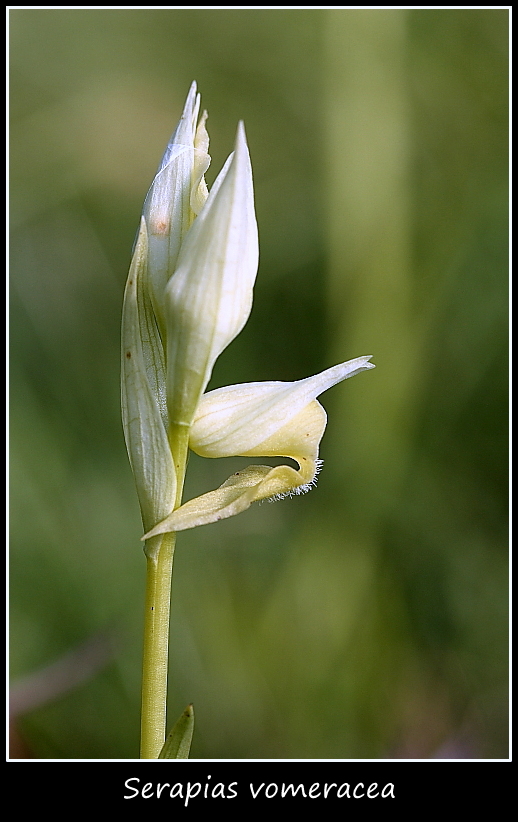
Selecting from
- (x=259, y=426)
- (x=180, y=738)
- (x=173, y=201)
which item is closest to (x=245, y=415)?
(x=259, y=426)

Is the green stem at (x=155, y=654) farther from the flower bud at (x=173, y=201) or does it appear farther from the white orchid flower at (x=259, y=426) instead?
the flower bud at (x=173, y=201)

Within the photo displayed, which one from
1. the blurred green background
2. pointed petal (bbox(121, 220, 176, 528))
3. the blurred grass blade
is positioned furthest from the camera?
the blurred green background

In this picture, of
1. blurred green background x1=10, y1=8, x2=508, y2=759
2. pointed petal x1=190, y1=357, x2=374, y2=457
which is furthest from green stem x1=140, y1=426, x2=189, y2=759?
blurred green background x1=10, y1=8, x2=508, y2=759

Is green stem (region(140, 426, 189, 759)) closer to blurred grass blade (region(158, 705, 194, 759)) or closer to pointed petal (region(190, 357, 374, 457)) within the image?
blurred grass blade (region(158, 705, 194, 759))

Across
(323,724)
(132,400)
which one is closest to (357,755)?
(323,724)

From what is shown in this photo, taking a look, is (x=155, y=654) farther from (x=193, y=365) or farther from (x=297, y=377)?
(x=297, y=377)

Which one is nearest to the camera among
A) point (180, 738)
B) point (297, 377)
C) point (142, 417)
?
point (180, 738)
